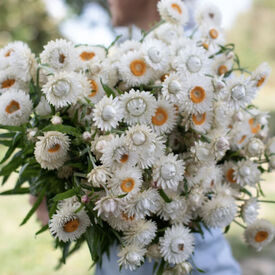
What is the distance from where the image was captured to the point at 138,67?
2.72 feet

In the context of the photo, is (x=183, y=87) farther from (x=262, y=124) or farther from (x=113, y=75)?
(x=262, y=124)

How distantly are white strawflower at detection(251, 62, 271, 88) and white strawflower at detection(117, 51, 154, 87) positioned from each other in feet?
0.77

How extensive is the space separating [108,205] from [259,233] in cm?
49

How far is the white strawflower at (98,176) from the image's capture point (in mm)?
692

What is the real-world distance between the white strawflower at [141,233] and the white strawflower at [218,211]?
137 mm

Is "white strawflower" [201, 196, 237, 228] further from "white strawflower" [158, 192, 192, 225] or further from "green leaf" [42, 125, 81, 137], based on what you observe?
"green leaf" [42, 125, 81, 137]

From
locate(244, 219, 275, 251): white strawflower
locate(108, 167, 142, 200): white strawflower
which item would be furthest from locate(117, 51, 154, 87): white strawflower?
locate(244, 219, 275, 251): white strawflower

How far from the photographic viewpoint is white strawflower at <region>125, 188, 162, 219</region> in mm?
748

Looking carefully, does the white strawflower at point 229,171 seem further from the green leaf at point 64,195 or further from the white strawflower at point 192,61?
the green leaf at point 64,195

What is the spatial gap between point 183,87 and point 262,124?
320 mm

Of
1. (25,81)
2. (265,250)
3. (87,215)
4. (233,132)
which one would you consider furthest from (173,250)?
(265,250)

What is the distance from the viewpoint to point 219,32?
966mm

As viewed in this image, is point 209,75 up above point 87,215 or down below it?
above

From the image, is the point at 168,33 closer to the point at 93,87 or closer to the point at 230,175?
the point at 93,87
